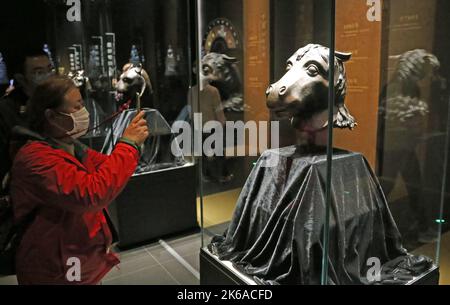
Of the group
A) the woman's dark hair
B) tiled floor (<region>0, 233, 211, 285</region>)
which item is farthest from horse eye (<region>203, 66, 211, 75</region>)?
tiled floor (<region>0, 233, 211, 285</region>)

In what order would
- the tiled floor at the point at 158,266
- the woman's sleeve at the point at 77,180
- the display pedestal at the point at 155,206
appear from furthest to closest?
1. the display pedestal at the point at 155,206
2. the tiled floor at the point at 158,266
3. the woman's sleeve at the point at 77,180

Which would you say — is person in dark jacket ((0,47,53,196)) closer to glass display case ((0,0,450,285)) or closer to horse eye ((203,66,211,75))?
glass display case ((0,0,450,285))

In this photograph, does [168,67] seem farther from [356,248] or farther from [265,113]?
[356,248]

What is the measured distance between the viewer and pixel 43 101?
1208 millimetres

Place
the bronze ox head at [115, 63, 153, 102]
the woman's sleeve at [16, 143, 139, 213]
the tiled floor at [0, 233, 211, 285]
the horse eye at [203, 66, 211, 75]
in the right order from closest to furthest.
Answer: the woman's sleeve at [16, 143, 139, 213]
the horse eye at [203, 66, 211, 75]
the tiled floor at [0, 233, 211, 285]
the bronze ox head at [115, 63, 153, 102]

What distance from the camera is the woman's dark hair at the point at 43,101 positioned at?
1208 millimetres

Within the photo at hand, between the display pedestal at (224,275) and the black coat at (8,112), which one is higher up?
the black coat at (8,112)

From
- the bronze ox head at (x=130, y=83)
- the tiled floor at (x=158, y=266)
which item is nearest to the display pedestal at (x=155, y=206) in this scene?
the tiled floor at (x=158, y=266)

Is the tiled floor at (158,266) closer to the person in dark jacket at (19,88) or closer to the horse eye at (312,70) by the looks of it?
the person in dark jacket at (19,88)

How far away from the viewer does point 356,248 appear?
54.4 inches

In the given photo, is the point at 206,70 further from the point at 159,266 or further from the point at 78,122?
the point at 159,266

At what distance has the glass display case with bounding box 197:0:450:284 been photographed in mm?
1283

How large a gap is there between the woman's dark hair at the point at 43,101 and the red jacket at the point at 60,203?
2.9 inches

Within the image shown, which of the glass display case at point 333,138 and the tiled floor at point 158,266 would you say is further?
the tiled floor at point 158,266
